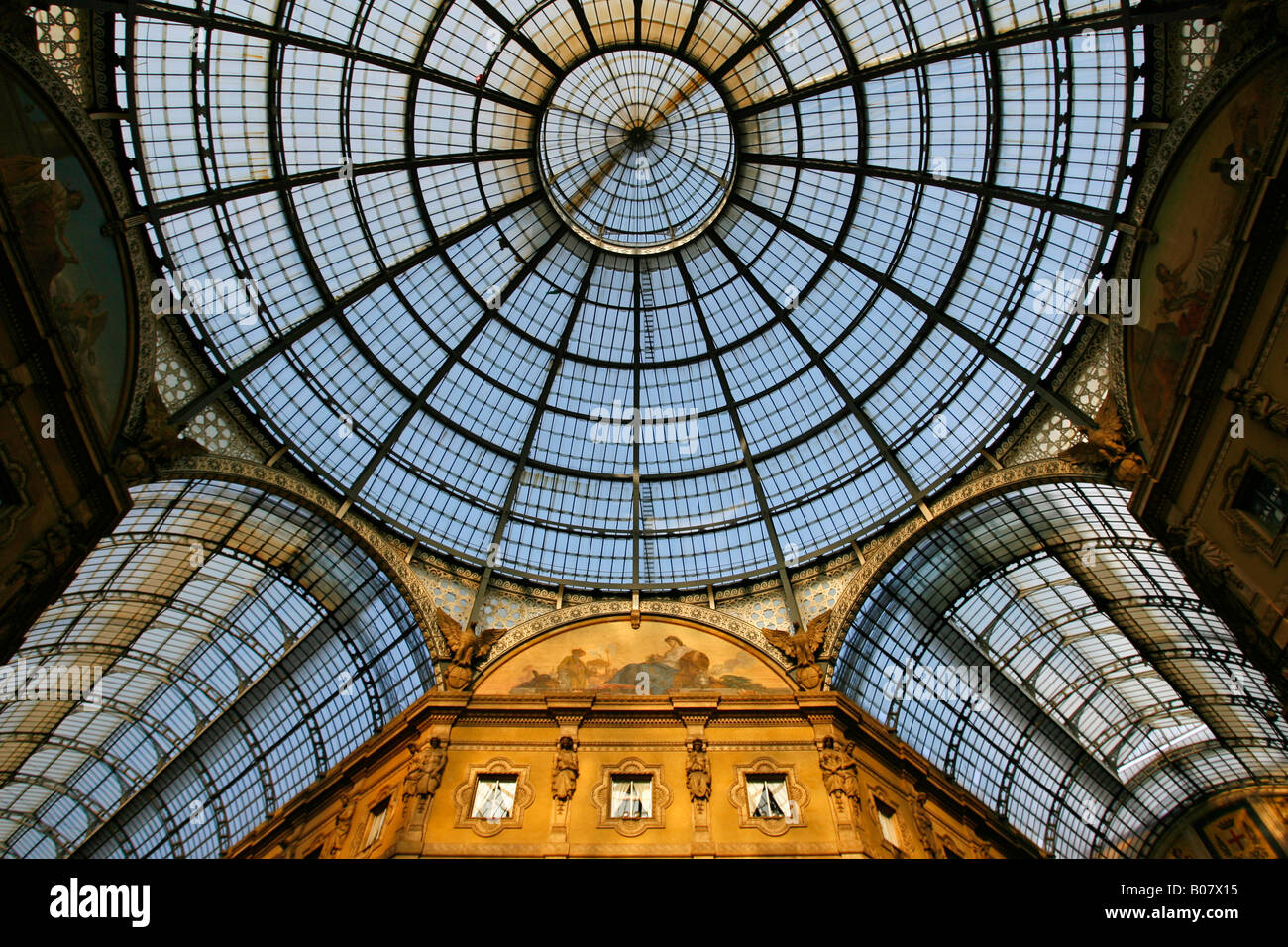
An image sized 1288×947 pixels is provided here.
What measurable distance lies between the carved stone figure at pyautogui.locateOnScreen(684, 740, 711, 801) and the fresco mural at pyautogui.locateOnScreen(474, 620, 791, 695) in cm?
317

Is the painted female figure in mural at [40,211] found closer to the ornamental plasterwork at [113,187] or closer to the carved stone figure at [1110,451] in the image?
the ornamental plasterwork at [113,187]

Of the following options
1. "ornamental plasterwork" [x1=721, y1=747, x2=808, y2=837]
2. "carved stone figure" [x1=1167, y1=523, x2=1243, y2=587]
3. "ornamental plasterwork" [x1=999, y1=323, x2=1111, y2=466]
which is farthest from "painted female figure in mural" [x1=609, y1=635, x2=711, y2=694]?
"carved stone figure" [x1=1167, y1=523, x2=1243, y2=587]

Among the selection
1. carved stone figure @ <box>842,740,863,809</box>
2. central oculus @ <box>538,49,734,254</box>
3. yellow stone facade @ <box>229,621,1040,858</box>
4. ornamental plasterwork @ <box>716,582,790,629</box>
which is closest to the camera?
yellow stone facade @ <box>229,621,1040,858</box>

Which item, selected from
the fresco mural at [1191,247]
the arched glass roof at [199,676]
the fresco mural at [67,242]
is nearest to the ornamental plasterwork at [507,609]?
the arched glass roof at [199,676]

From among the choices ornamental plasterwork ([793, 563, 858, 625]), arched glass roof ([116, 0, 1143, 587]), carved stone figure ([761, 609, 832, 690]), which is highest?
arched glass roof ([116, 0, 1143, 587])

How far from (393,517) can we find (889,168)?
24.6m

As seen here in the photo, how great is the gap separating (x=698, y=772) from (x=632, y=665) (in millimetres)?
5849

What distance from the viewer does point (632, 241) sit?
34.1 meters

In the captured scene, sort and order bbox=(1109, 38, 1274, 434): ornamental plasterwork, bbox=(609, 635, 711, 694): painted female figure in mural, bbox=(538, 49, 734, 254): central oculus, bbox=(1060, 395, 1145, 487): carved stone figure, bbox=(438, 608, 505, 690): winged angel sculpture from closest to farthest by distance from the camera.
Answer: bbox=(1109, 38, 1274, 434): ornamental plasterwork
bbox=(1060, 395, 1145, 487): carved stone figure
bbox=(438, 608, 505, 690): winged angel sculpture
bbox=(609, 635, 711, 694): painted female figure in mural
bbox=(538, 49, 734, 254): central oculus

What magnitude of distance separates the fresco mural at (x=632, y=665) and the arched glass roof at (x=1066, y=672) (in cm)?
465

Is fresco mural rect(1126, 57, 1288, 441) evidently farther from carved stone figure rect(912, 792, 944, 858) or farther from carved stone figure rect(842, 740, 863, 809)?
carved stone figure rect(912, 792, 944, 858)

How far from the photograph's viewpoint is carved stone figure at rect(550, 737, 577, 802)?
25.4 m

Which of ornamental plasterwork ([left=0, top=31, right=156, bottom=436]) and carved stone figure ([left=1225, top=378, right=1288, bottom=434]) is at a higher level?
ornamental plasterwork ([left=0, top=31, right=156, bottom=436])
